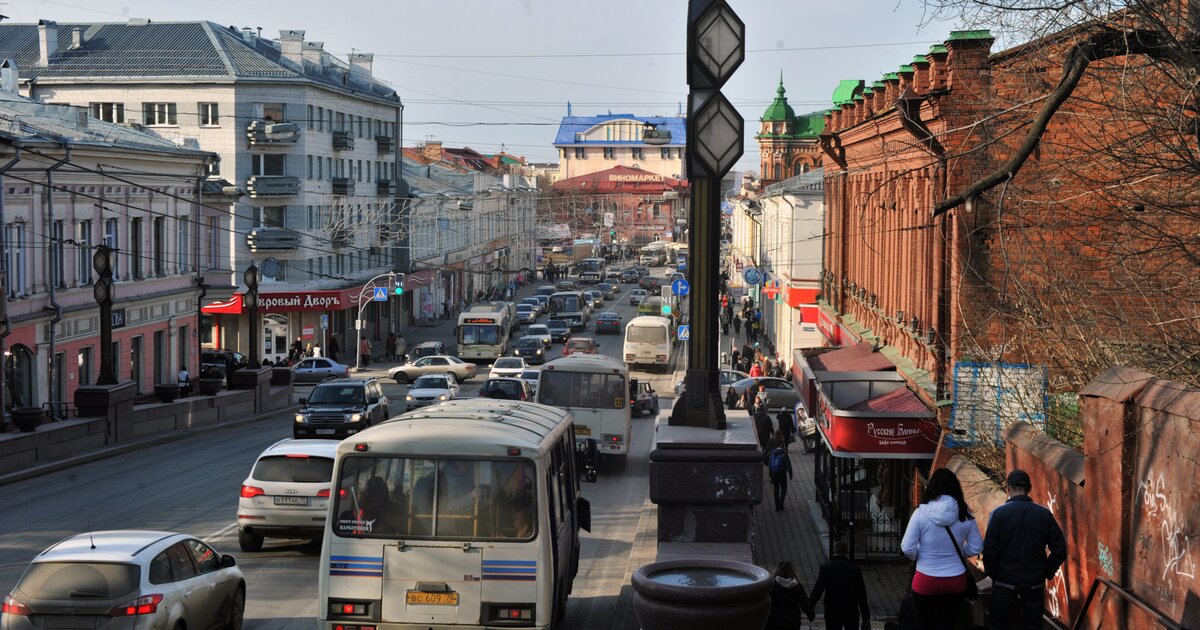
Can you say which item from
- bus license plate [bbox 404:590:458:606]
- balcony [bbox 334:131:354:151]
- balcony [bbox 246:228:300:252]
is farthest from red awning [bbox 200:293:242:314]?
bus license plate [bbox 404:590:458:606]

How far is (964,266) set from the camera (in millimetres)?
19359

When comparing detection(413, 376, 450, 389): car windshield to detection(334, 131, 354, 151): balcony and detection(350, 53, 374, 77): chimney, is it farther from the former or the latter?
detection(350, 53, 374, 77): chimney

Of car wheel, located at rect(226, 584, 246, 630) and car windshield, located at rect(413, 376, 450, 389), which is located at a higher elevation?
car wheel, located at rect(226, 584, 246, 630)

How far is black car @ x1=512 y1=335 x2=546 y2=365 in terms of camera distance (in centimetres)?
6294

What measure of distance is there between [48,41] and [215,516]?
5568 cm

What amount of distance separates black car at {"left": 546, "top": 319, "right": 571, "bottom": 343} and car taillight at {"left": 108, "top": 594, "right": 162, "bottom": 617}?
2404 inches

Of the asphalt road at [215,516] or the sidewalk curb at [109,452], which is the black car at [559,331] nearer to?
the sidewalk curb at [109,452]

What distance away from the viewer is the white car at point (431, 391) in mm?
42125

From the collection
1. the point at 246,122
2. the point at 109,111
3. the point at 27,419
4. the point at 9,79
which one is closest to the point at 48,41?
the point at 109,111

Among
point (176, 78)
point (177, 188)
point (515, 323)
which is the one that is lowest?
point (515, 323)

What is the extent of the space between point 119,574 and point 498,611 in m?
3.38

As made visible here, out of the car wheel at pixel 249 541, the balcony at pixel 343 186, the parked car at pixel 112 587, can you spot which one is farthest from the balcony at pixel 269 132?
the parked car at pixel 112 587

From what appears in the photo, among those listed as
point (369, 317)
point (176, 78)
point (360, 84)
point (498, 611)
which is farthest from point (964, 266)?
point (360, 84)

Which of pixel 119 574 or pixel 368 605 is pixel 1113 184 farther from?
pixel 119 574
